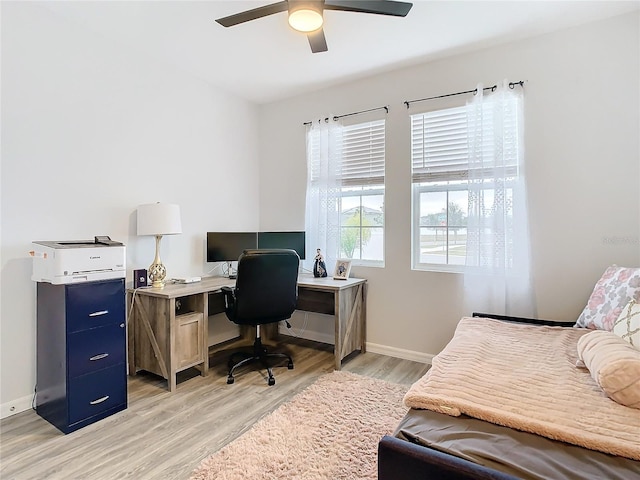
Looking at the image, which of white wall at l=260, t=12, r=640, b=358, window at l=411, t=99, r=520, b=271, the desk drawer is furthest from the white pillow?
the desk drawer

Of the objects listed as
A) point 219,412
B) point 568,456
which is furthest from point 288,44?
point 568,456

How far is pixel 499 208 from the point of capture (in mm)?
2744

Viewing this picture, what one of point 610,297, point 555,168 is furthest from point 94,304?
point 555,168

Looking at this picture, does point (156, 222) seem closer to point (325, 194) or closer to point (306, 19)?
point (325, 194)

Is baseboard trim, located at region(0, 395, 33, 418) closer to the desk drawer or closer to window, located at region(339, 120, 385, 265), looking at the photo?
the desk drawer

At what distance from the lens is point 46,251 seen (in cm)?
218

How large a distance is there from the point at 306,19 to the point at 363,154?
65.8 inches

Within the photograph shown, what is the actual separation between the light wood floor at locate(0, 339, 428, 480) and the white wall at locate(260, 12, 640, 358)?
0.61m

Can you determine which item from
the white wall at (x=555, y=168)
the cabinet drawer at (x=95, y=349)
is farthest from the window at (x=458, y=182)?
the cabinet drawer at (x=95, y=349)

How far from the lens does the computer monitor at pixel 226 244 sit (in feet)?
11.4

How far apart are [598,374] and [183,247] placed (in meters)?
3.19

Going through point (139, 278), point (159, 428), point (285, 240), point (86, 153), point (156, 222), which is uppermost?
point (86, 153)

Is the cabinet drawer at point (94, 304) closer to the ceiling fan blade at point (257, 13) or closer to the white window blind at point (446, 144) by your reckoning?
the ceiling fan blade at point (257, 13)

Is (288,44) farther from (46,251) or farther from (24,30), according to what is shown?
(46,251)
